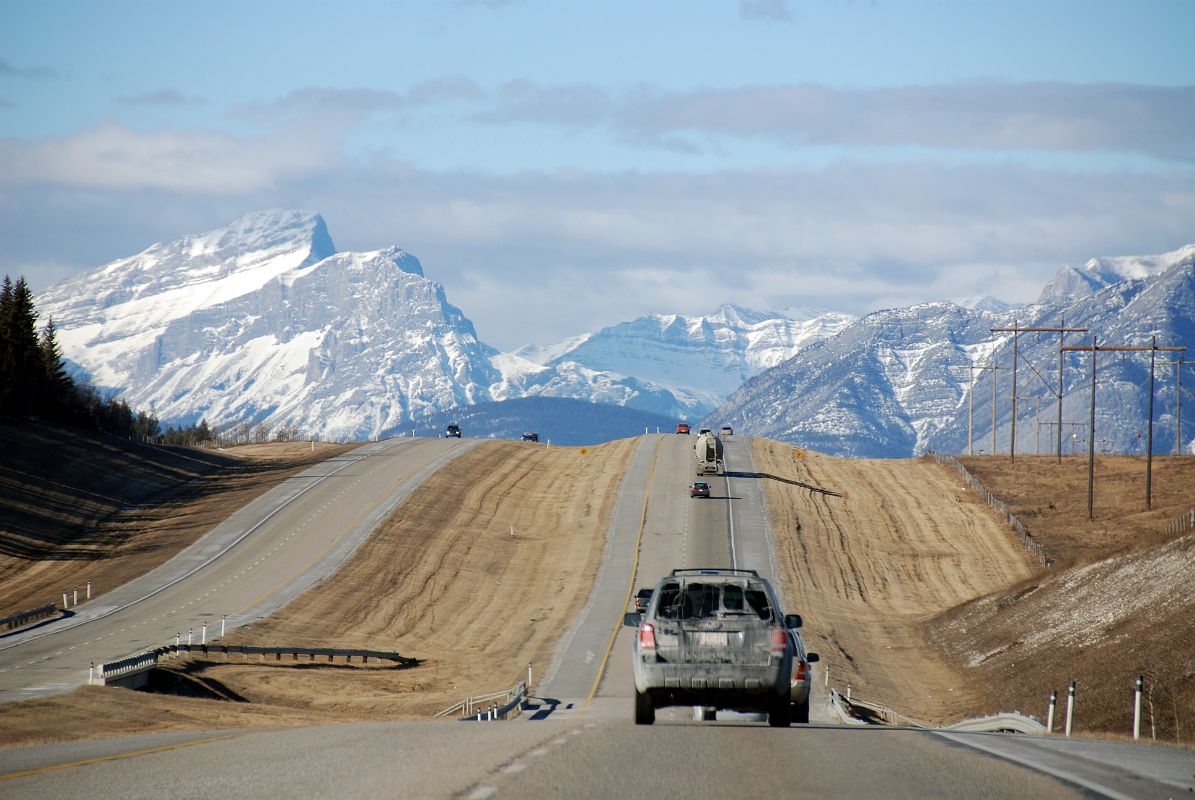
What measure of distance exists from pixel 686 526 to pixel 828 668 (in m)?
39.8

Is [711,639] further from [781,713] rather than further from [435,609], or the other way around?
[435,609]

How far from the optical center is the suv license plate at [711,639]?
2297 cm

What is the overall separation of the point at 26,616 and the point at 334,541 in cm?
2609

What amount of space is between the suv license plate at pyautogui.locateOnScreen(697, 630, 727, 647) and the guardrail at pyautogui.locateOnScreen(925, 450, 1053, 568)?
7209cm

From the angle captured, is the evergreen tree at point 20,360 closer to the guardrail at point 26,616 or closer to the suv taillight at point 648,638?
the guardrail at point 26,616

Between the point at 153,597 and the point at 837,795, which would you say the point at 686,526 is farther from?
the point at 837,795

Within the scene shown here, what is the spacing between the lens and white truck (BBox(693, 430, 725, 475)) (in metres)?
118

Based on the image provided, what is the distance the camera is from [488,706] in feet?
156

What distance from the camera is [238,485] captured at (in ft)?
393

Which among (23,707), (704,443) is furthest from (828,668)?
(704,443)

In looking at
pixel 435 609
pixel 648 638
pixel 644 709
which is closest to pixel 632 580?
pixel 435 609

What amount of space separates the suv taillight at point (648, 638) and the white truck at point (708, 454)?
9416 centimetres

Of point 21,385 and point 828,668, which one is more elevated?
point 21,385

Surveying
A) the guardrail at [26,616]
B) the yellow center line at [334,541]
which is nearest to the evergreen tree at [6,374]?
the yellow center line at [334,541]
